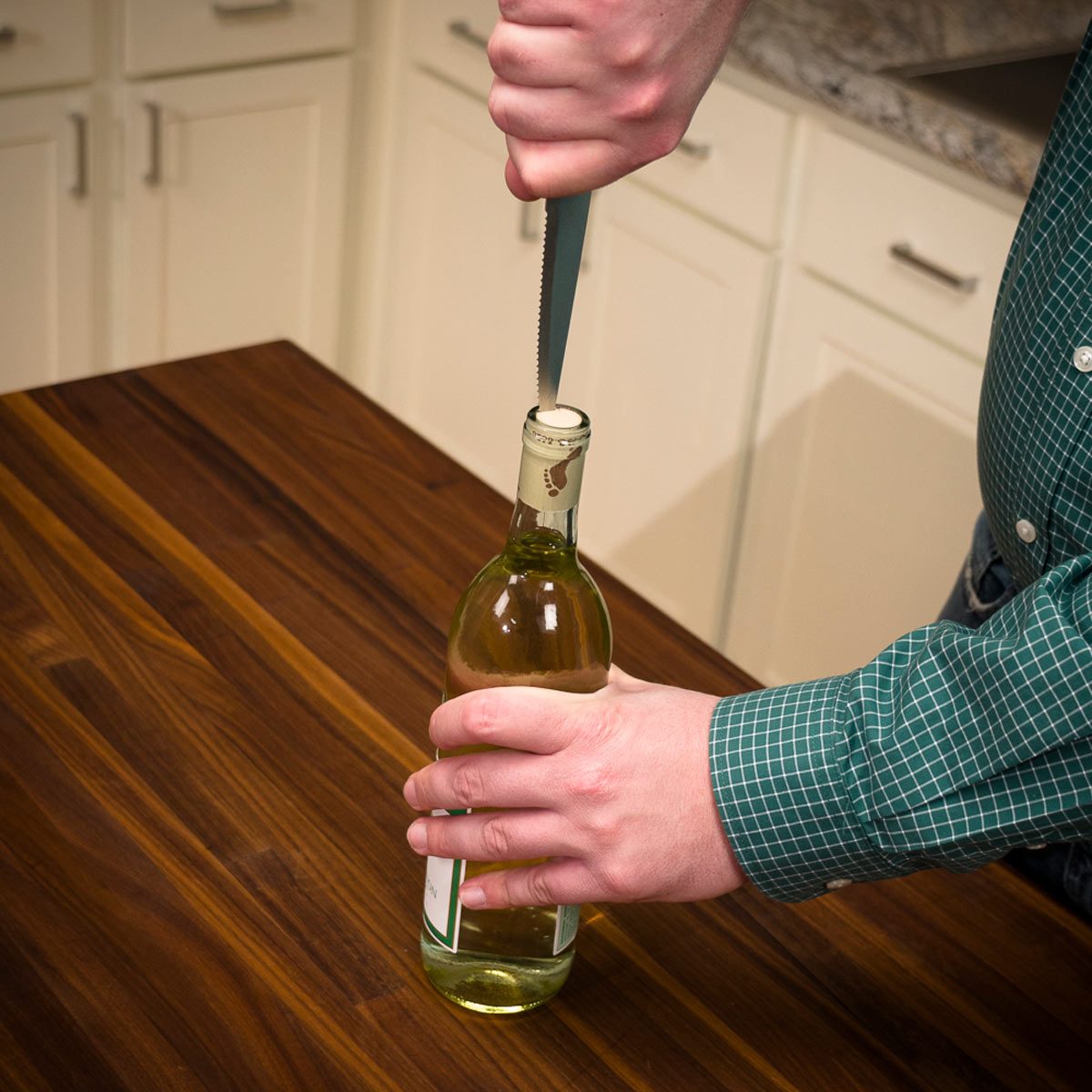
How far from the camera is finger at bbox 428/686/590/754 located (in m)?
0.58

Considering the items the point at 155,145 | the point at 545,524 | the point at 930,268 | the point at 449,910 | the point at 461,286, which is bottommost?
the point at 461,286

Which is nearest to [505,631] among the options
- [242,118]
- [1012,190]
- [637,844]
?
[637,844]

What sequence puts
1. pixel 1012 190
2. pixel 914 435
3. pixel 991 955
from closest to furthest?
pixel 991 955, pixel 1012 190, pixel 914 435

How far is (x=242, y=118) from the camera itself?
221 cm

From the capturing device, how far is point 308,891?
0.66 metres

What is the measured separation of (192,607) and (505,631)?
266 millimetres

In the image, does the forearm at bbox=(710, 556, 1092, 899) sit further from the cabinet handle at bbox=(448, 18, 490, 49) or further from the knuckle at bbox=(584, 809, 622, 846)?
the cabinet handle at bbox=(448, 18, 490, 49)

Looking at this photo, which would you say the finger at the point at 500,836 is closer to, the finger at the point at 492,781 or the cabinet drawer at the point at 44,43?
the finger at the point at 492,781

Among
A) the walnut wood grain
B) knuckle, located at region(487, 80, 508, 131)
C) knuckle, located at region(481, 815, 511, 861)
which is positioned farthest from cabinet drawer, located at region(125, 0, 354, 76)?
knuckle, located at region(481, 815, 511, 861)

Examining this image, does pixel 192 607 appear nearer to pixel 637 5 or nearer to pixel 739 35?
pixel 637 5

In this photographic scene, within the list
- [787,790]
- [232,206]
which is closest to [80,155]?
[232,206]

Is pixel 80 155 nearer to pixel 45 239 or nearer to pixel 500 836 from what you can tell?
pixel 45 239

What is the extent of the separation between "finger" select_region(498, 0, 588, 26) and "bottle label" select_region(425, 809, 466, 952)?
0.31 metres

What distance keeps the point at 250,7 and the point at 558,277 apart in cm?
176
